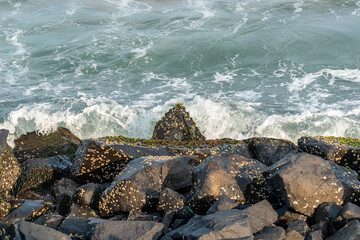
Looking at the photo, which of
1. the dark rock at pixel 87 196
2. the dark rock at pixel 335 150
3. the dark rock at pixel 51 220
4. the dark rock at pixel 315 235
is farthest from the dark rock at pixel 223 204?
the dark rock at pixel 335 150

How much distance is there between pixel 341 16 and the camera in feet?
85.0

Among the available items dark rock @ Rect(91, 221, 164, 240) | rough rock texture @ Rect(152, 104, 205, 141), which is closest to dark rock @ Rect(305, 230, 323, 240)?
dark rock @ Rect(91, 221, 164, 240)

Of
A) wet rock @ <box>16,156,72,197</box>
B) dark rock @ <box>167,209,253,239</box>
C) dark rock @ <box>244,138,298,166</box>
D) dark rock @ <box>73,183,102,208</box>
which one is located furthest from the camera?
dark rock @ <box>244,138,298,166</box>

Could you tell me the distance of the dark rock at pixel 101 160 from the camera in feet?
28.0

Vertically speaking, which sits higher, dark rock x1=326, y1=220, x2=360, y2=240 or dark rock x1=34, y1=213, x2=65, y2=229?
dark rock x1=326, y1=220, x2=360, y2=240

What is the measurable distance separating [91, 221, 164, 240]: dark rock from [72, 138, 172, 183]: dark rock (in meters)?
2.72

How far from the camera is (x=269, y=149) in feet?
29.8

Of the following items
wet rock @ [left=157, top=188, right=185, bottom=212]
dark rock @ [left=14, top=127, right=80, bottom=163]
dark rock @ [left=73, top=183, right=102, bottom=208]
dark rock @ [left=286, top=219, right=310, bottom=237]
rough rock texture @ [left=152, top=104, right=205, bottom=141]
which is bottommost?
dark rock @ [left=14, top=127, right=80, bottom=163]

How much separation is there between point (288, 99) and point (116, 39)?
1212 cm

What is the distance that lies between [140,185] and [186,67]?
45.1ft

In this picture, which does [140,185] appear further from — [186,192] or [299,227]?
[299,227]

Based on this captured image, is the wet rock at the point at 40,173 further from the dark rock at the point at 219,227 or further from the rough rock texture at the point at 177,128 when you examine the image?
the dark rock at the point at 219,227

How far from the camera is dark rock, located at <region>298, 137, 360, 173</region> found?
8.15 meters

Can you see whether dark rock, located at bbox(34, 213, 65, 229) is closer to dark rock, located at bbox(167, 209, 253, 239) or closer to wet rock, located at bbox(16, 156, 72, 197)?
wet rock, located at bbox(16, 156, 72, 197)
